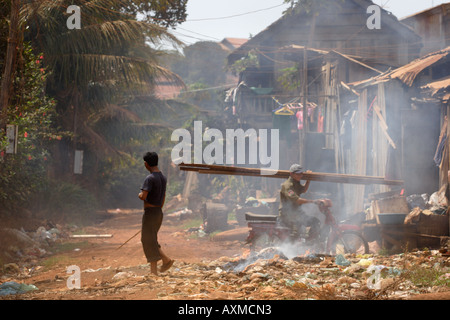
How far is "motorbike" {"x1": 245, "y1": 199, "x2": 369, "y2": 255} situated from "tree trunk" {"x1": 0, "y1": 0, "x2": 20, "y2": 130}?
550 centimetres

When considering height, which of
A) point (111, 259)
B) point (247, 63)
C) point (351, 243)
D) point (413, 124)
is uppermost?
point (247, 63)

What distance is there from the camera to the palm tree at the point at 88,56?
15469 mm

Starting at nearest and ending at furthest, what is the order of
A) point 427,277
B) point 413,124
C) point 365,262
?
point 427,277, point 365,262, point 413,124

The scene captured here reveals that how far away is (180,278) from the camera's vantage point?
6.84 metres

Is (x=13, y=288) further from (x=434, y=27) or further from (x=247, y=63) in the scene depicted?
(x=434, y=27)

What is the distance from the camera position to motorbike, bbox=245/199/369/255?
8930 millimetres

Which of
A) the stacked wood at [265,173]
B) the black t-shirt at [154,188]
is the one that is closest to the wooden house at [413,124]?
the stacked wood at [265,173]

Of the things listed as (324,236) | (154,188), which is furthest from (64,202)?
(154,188)

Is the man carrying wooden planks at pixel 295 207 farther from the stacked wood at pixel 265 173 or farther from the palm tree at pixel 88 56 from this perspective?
the palm tree at pixel 88 56

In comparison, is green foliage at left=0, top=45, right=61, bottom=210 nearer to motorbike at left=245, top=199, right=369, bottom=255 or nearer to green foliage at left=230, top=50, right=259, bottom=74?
motorbike at left=245, top=199, right=369, bottom=255

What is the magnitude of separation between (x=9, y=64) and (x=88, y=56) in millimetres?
7029

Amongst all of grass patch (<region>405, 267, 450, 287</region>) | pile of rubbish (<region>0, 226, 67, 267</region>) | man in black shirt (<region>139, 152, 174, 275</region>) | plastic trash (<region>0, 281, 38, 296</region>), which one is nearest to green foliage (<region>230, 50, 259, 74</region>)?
pile of rubbish (<region>0, 226, 67, 267</region>)

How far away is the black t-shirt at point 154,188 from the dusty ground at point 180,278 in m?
1.11
